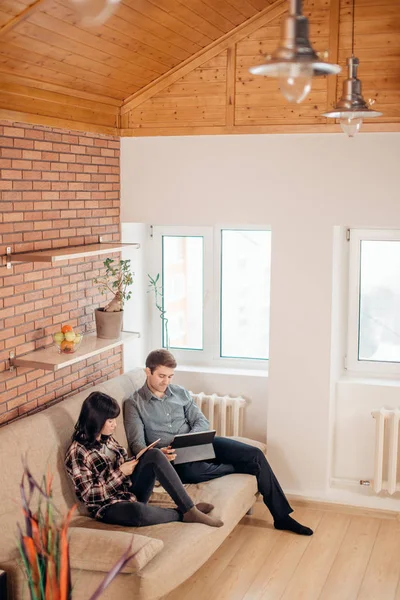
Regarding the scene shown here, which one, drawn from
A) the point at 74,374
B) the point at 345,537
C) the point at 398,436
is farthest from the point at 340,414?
the point at 74,374

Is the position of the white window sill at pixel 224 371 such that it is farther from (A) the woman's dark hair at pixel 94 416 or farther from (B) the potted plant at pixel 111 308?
(A) the woman's dark hair at pixel 94 416

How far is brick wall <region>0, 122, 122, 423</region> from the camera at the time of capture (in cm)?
408

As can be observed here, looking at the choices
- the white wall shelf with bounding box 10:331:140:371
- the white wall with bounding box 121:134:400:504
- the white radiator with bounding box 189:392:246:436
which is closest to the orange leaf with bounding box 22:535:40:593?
the white wall shelf with bounding box 10:331:140:371

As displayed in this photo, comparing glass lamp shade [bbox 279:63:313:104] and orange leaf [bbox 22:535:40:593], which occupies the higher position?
glass lamp shade [bbox 279:63:313:104]

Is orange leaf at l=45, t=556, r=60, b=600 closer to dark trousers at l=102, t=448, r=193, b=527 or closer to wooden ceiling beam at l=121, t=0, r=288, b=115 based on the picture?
dark trousers at l=102, t=448, r=193, b=527

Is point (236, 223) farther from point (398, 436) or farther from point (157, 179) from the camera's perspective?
point (398, 436)

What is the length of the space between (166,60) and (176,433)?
2298 mm

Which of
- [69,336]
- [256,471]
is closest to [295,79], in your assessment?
[69,336]

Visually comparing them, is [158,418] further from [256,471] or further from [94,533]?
[94,533]

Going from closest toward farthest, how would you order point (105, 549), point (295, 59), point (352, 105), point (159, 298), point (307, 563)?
point (295, 59) → point (352, 105) → point (105, 549) → point (307, 563) → point (159, 298)

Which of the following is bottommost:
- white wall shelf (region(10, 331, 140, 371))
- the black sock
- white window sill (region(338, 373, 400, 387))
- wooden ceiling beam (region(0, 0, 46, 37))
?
the black sock

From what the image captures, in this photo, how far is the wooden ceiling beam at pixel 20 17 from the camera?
134 inches

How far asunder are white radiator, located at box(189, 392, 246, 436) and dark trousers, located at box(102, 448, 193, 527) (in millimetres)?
1250

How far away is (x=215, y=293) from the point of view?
5.75 meters
